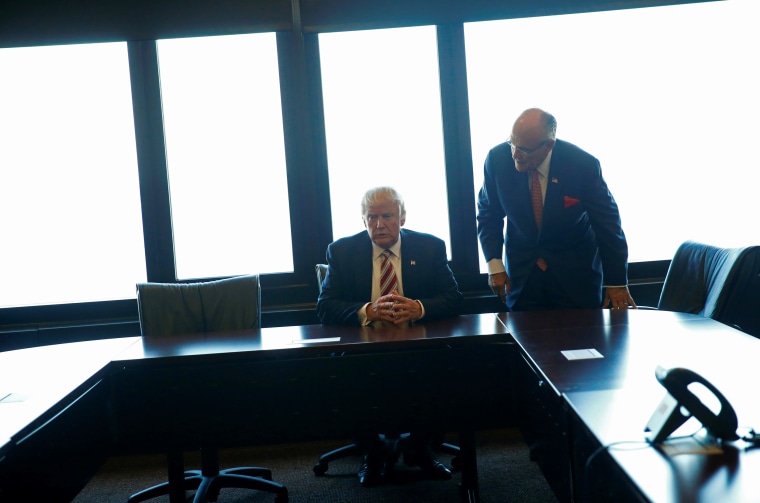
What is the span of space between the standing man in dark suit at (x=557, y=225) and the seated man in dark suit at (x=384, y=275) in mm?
414

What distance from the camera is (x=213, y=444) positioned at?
2.62 metres

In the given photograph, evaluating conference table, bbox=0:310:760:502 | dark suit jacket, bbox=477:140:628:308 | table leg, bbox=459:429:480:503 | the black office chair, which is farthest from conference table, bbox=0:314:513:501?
the black office chair

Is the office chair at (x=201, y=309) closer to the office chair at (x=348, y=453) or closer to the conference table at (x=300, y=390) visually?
the office chair at (x=348, y=453)

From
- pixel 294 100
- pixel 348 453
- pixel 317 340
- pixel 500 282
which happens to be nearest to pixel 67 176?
pixel 294 100

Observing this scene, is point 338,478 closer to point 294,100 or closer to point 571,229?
point 571,229

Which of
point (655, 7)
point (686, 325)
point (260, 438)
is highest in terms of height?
point (655, 7)

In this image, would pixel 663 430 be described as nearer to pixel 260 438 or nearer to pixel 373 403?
pixel 373 403

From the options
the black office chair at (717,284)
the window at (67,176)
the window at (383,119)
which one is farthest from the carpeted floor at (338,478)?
the window at (383,119)

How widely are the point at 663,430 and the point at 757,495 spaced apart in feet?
0.90

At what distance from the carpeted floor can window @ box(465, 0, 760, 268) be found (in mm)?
1669

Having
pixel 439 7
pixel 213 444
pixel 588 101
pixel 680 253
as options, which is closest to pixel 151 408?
pixel 213 444

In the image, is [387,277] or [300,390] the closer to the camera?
[300,390]

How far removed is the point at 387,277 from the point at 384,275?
0.02 meters

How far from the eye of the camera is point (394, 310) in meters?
3.04
